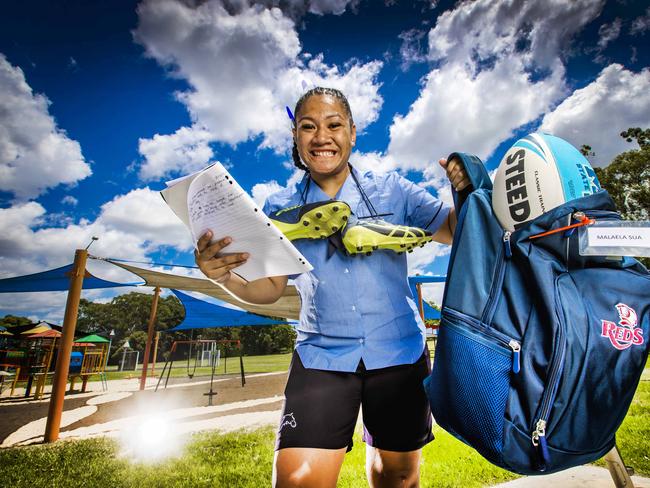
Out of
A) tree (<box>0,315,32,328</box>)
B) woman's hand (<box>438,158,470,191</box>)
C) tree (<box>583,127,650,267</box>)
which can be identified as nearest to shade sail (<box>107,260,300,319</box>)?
woman's hand (<box>438,158,470,191</box>)

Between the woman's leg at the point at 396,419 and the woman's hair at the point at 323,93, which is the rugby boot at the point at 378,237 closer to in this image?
the woman's leg at the point at 396,419

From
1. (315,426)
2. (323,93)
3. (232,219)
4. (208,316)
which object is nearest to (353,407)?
(315,426)

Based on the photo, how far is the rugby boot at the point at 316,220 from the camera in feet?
4.09

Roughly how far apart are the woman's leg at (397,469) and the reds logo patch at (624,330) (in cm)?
80

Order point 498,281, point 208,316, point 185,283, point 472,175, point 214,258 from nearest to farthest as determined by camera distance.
Result: point 498,281 < point 472,175 < point 214,258 < point 185,283 < point 208,316

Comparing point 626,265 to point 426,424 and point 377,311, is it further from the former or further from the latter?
point 426,424

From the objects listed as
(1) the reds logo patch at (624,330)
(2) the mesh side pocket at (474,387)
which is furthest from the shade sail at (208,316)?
(1) the reds logo patch at (624,330)

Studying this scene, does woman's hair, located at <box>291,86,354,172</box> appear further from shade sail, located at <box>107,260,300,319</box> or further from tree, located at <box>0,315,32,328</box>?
tree, located at <box>0,315,32,328</box>

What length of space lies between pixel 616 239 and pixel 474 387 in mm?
450

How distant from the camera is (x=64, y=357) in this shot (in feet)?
15.0

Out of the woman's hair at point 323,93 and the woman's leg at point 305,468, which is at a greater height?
the woman's hair at point 323,93

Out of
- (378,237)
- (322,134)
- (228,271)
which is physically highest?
(322,134)

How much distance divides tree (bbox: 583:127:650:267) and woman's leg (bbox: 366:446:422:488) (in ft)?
70.8

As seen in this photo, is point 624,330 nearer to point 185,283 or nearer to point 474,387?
point 474,387
